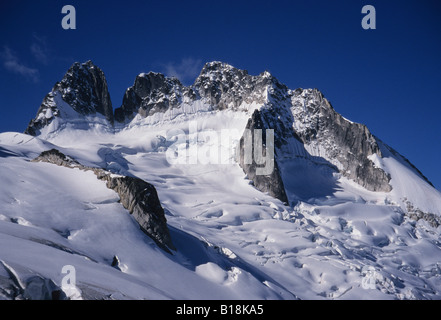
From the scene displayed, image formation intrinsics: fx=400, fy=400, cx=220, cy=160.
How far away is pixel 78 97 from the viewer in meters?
144

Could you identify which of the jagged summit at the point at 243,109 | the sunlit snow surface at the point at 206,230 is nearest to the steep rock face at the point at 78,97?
the jagged summit at the point at 243,109

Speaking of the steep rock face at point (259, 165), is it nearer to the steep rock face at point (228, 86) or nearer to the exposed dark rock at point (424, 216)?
the steep rock face at point (228, 86)

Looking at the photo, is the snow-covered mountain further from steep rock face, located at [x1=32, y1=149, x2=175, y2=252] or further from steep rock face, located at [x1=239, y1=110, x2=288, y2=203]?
steep rock face, located at [x1=239, y1=110, x2=288, y2=203]

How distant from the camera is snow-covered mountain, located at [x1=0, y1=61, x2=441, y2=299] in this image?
34.6m

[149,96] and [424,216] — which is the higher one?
[149,96]

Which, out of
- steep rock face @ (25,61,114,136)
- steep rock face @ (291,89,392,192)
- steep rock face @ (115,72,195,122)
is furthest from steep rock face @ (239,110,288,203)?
steep rock face @ (25,61,114,136)

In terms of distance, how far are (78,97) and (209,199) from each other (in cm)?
8087

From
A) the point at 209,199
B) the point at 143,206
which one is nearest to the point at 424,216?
the point at 209,199

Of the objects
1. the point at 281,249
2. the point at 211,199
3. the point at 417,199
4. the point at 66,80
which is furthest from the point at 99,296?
the point at 66,80

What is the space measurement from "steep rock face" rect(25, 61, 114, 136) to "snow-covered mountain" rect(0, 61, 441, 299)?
500mm

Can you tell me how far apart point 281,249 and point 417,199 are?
59.1m

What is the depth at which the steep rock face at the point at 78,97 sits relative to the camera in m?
135

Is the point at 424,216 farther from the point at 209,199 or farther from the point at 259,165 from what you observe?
the point at 209,199
